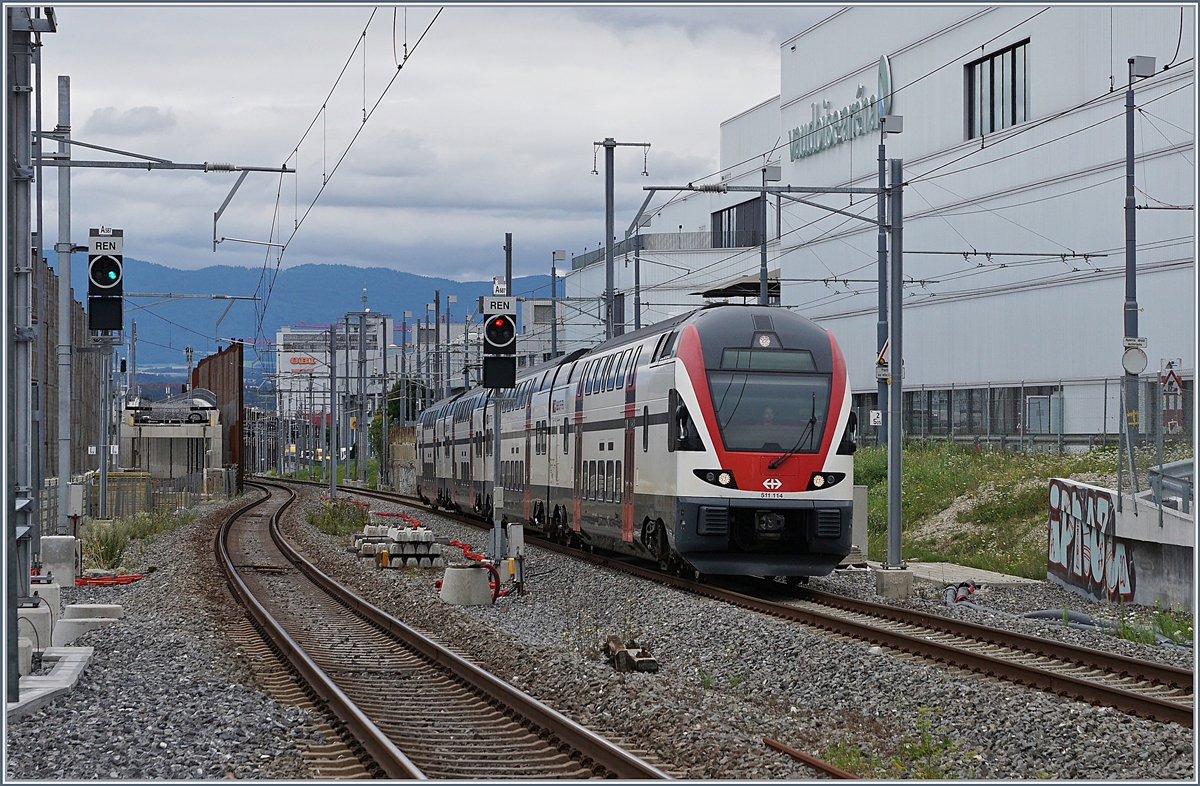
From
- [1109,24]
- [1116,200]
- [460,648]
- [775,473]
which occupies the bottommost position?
[460,648]

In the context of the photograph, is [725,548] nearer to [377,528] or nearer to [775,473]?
[775,473]

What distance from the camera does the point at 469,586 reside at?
1953 cm

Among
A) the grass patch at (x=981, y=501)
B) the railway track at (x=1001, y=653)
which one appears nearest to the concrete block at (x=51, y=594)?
the railway track at (x=1001, y=653)

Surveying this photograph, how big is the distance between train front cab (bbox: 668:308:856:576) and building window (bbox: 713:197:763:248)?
5103cm

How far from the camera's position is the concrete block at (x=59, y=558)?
22000 millimetres

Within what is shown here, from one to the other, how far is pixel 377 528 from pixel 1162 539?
16.8 m

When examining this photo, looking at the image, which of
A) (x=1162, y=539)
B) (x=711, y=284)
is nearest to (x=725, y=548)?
(x=1162, y=539)

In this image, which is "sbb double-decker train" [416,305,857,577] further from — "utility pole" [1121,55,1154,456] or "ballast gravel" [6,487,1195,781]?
"utility pole" [1121,55,1154,456]

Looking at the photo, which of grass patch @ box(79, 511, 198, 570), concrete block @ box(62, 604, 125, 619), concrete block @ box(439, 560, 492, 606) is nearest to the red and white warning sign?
concrete block @ box(439, 560, 492, 606)

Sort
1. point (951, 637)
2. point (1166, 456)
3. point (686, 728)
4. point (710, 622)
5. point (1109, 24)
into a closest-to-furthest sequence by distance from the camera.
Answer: point (686, 728)
point (951, 637)
point (710, 622)
point (1166, 456)
point (1109, 24)

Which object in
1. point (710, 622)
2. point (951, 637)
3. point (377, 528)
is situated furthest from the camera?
point (377, 528)

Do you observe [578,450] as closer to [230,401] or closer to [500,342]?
[500,342]

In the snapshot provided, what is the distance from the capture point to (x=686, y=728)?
406 inches

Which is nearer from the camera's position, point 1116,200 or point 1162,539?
point 1162,539
